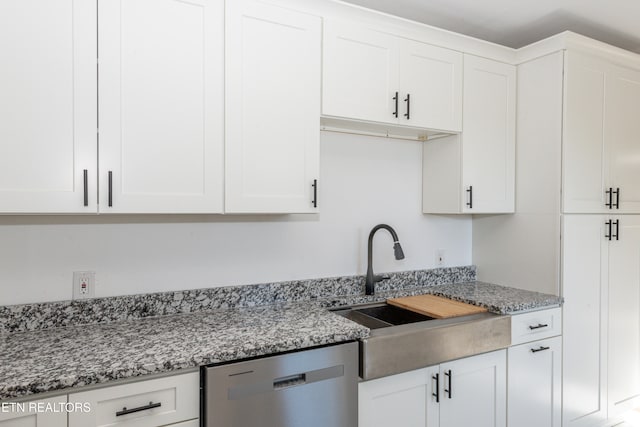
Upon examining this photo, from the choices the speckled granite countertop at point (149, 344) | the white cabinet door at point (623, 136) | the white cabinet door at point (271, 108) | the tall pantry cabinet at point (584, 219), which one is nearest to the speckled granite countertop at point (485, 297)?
the tall pantry cabinet at point (584, 219)

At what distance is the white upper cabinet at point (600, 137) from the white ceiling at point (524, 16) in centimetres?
21

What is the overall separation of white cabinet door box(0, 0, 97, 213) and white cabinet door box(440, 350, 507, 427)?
1.62 m

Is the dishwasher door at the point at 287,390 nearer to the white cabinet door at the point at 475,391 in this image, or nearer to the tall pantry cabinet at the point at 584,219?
the white cabinet door at the point at 475,391

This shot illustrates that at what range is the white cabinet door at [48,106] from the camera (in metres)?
1.27

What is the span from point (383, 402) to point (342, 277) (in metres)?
0.70

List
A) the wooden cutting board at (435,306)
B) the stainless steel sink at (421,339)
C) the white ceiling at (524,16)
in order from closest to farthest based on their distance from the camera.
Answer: the stainless steel sink at (421,339), the wooden cutting board at (435,306), the white ceiling at (524,16)

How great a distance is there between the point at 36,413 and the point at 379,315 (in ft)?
4.93

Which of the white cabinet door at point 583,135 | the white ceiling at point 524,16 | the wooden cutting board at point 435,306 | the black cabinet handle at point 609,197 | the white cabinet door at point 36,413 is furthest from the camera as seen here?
the black cabinet handle at point 609,197

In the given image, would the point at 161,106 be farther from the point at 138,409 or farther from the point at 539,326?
the point at 539,326

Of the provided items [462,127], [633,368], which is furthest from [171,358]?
[633,368]

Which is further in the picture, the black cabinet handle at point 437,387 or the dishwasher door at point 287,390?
the black cabinet handle at point 437,387

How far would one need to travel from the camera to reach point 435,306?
2.01 m

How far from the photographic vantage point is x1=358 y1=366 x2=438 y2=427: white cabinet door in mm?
1579

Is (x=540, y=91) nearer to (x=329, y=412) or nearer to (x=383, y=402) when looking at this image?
(x=383, y=402)
